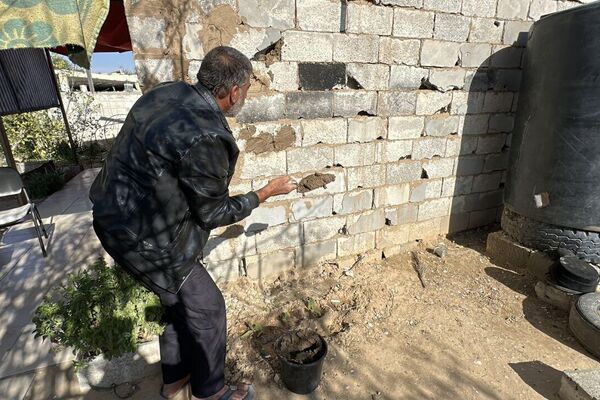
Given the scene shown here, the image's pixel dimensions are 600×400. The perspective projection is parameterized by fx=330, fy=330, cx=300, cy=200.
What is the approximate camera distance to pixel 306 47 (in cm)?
322

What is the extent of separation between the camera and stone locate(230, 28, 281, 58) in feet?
9.78

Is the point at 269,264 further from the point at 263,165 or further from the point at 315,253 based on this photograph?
the point at 263,165

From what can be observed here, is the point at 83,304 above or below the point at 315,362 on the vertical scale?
above

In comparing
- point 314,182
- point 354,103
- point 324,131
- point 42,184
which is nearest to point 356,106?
point 354,103

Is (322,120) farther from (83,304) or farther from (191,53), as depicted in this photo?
(83,304)

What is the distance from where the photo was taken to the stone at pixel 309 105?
131 inches

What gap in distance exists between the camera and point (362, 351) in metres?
2.88

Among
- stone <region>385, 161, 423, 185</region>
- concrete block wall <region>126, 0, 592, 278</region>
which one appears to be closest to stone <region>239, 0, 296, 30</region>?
concrete block wall <region>126, 0, 592, 278</region>

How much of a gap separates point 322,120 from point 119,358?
2.76m

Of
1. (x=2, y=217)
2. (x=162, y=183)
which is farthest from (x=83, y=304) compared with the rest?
(x=2, y=217)

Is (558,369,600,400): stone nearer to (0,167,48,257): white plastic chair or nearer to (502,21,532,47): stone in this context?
(502,21,532,47): stone

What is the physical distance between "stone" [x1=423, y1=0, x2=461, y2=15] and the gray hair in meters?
2.77

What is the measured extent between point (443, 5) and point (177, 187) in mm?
3603

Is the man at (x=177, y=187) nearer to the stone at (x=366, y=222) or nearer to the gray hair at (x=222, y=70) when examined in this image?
the gray hair at (x=222, y=70)
